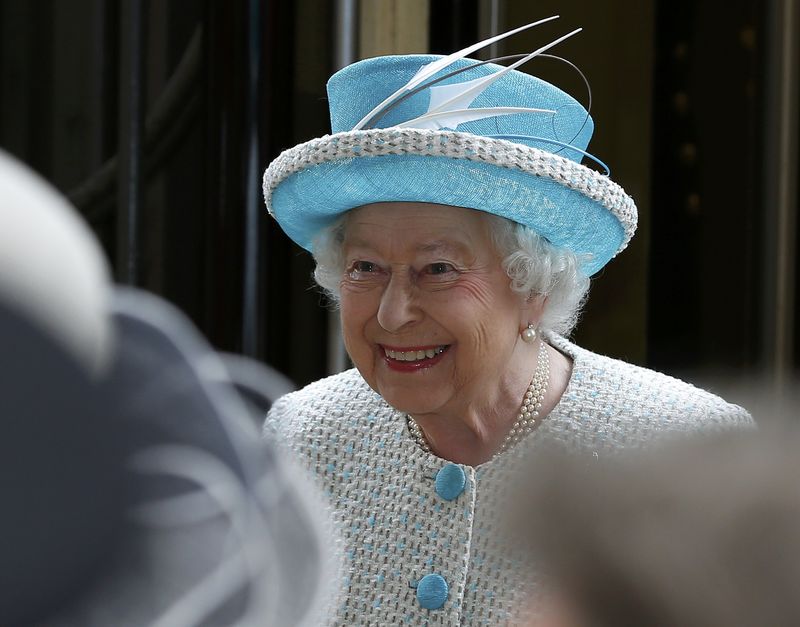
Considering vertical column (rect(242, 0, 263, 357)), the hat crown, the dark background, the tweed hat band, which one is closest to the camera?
the tweed hat band

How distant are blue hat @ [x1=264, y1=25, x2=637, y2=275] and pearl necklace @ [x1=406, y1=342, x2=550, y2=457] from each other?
274mm

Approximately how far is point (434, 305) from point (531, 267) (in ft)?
0.67

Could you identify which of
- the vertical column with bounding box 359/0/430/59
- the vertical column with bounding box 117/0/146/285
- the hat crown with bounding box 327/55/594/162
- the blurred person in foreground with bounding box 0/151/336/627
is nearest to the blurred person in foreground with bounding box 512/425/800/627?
the blurred person in foreground with bounding box 0/151/336/627

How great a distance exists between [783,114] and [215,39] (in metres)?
1.78

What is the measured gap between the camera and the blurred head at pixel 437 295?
2252 millimetres

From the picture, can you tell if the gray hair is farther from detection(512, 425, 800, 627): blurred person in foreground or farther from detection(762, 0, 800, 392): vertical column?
detection(512, 425, 800, 627): blurred person in foreground

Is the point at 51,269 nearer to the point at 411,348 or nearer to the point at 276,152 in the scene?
the point at 411,348

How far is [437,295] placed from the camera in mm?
2254

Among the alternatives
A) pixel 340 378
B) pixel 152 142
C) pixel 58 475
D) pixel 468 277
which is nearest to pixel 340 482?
pixel 340 378

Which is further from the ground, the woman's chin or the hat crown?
the hat crown

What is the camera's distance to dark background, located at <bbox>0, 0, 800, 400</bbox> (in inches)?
142

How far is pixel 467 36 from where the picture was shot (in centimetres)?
403

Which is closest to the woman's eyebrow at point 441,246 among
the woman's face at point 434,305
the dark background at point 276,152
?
the woman's face at point 434,305

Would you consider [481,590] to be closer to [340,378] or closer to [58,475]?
[340,378]
